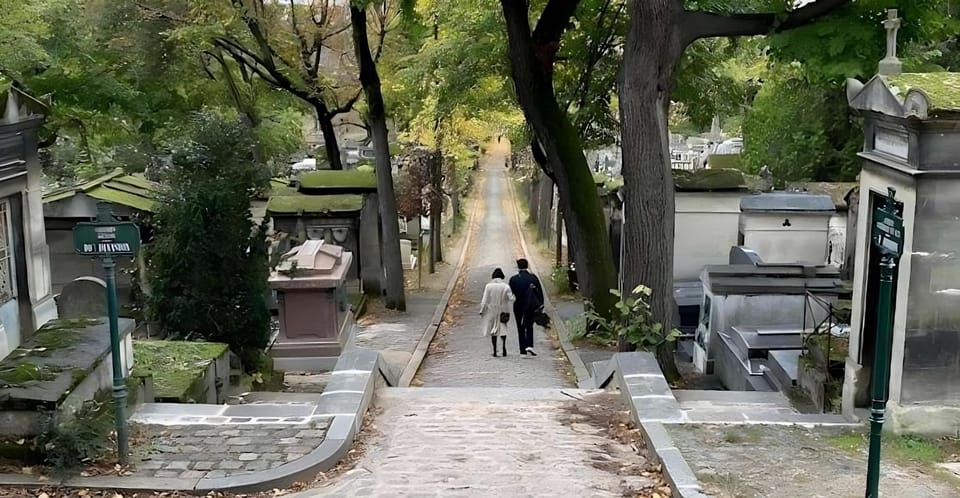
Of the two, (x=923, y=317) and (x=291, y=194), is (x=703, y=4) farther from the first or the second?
(x=291, y=194)

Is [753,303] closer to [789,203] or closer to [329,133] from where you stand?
[789,203]

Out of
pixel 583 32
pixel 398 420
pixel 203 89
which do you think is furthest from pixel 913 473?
pixel 203 89

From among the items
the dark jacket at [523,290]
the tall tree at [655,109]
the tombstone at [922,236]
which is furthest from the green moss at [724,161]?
the tombstone at [922,236]

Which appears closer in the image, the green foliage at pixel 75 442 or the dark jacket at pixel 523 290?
the green foliage at pixel 75 442

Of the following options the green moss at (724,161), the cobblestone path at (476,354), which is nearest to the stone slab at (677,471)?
the cobblestone path at (476,354)

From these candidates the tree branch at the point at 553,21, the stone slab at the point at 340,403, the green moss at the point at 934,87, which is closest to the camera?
the green moss at the point at 934,87

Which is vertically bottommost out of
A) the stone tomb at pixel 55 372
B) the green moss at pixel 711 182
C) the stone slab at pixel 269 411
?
the stone slab at pixel 269 411

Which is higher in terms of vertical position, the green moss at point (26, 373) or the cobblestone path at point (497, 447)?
the green moss at point (26, 373)

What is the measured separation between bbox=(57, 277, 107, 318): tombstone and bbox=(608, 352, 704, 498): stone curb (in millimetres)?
6808

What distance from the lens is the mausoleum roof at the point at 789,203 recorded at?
17.6 metres

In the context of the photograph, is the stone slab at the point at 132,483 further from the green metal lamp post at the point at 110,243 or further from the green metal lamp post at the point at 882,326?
the green metal lamp post at the point at 882,326

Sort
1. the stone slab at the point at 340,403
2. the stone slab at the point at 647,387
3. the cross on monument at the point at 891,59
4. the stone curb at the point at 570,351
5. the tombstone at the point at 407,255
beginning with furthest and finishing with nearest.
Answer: the tombstone at the point at 407,255, the stone curb at the point at 570,351, the stone slab at the point at 647,387, the stone slab at the point at 340,403, the cross on monument at the point at 891,59

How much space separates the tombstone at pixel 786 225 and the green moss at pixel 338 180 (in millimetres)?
8997

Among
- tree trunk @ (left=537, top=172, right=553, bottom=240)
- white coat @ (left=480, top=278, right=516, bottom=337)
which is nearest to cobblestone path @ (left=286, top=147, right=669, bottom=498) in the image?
white coat @ (left=480, top=278, right=516, bottom=337)
